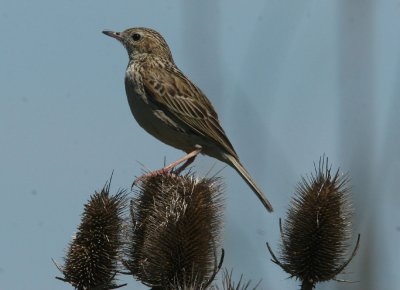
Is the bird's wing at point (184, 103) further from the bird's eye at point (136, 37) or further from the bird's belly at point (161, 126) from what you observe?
the bird's eye at point (136, 37)

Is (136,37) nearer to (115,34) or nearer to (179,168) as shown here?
(115,34)

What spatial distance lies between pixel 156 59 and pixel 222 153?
2282 mm

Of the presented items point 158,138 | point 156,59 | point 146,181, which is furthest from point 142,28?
point 146,181

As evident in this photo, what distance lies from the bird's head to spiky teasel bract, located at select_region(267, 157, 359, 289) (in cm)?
574

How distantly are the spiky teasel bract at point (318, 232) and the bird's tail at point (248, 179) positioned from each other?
2.36 m

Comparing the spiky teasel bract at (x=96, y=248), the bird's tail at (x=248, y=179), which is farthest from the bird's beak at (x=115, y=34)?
the spiky teasel bract at (x=96, y=248)

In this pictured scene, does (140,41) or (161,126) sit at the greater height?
(140,41)

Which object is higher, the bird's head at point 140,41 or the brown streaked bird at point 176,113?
the bird's head at point 140,41

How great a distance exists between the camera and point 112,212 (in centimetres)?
778

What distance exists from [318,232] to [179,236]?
4.65ft

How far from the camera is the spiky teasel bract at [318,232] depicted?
305 inches

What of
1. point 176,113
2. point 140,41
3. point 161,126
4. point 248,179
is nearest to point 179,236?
point 248,179

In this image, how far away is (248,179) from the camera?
36.3ft

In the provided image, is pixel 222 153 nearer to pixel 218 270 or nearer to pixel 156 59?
pixel 156 59
